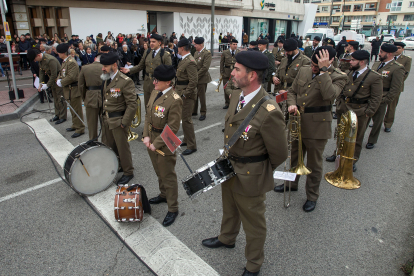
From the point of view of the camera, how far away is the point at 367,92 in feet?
16.8

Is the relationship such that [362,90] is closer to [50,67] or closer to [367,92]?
[367,92]

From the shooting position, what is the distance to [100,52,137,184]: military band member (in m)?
4.56

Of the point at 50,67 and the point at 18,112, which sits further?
the point at 18,112

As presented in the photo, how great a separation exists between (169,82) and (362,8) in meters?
91.1

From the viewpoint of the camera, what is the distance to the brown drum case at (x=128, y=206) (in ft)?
11.8

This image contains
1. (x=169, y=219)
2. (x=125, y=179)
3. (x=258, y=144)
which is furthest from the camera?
(x=125, y=179)

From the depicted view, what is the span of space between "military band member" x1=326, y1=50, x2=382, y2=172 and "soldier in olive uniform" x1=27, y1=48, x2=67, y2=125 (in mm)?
7179

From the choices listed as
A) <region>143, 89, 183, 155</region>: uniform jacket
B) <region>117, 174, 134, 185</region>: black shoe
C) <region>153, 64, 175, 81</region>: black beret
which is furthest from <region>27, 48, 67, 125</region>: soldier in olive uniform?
<region>153, 64, 175, 81</region>: black beret

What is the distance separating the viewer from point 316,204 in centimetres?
430

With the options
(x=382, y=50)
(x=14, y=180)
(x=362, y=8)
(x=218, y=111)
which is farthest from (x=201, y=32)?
(x=362, y=8)

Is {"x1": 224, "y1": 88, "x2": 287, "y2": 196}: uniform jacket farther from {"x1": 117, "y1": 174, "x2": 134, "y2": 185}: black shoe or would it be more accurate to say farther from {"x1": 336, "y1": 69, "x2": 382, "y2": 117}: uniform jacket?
{"x1": 336, "y1": 69, "x2": 382, "y2": 117}: uniform jacket

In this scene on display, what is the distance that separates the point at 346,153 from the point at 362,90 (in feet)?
4.60

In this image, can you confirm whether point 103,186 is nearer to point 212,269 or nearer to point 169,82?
point 169,82

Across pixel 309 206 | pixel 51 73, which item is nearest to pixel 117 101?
pixel 309 206
